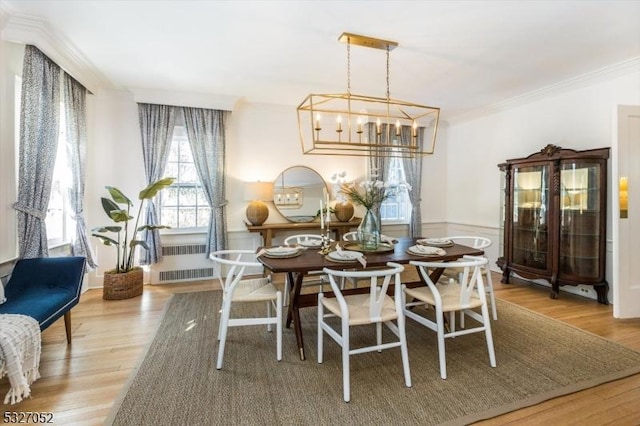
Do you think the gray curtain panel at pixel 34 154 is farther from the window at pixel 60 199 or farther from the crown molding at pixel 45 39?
the window at pixel 60 199

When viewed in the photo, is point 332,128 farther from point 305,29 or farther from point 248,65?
point 305,29

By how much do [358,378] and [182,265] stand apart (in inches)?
135

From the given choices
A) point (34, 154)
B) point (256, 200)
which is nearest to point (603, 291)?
point (256, 200)

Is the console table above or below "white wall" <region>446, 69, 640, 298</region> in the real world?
below

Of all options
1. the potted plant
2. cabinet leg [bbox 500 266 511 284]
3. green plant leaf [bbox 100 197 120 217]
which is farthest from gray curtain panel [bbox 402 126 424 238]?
green plant leaf [bbox 100 197 120 217]

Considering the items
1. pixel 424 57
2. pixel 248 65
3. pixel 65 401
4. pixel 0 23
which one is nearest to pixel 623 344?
pixel 424 57

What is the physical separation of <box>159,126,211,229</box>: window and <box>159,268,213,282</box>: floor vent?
2.16ft

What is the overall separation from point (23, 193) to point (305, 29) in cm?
288

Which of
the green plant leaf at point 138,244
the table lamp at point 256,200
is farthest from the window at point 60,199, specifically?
the table lamp at point 256,200

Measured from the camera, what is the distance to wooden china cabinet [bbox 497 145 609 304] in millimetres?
3658

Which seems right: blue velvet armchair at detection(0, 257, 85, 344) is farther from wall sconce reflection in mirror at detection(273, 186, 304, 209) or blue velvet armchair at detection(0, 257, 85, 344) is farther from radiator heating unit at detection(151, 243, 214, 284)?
wall sconce reflection in mirror at detection(273, 186, 304, 209)

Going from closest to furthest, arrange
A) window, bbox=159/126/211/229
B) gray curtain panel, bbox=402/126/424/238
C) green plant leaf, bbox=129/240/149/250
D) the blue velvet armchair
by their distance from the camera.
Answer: the blue velvet armchair < green plant leaf, bbox=129/240/149/250 < window, bbox=159/126/211/229 < gray curtain panel, bbox=402/126/424/238

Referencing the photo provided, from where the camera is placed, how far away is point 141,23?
9.06 feet

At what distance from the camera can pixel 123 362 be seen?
8.02 feet
